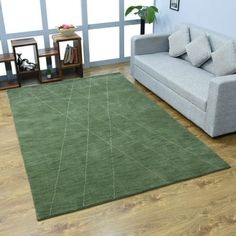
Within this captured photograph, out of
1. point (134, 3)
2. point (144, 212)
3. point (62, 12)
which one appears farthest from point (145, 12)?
point (144, 212)

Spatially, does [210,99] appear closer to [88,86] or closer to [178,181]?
[178,181]

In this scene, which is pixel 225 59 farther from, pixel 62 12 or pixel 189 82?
pixel 62 12

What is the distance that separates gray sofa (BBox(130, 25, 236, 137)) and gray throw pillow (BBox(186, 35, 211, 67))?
74 millimetres

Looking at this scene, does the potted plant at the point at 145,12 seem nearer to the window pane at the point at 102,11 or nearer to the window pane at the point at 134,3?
the window pane at the point at 134,3

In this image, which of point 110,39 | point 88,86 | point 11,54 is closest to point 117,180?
point 88,86

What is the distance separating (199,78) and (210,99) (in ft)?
2.13

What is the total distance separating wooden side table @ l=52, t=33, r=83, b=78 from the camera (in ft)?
15.5

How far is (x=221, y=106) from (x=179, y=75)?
0.88m

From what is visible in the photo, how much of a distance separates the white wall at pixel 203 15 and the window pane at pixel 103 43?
793 mm

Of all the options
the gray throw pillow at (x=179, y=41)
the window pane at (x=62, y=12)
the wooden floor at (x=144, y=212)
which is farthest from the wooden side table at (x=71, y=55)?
the wooden floor at (x=144, y=212)

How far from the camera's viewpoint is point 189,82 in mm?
3723

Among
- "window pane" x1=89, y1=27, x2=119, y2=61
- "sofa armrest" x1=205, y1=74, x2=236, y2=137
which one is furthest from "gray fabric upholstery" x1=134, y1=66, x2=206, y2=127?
"window pane" x1=89, y1=27, x2=119, y2=61

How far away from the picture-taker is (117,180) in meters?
2.79

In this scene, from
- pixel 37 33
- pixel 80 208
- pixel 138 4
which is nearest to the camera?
→ pixel 80 208
